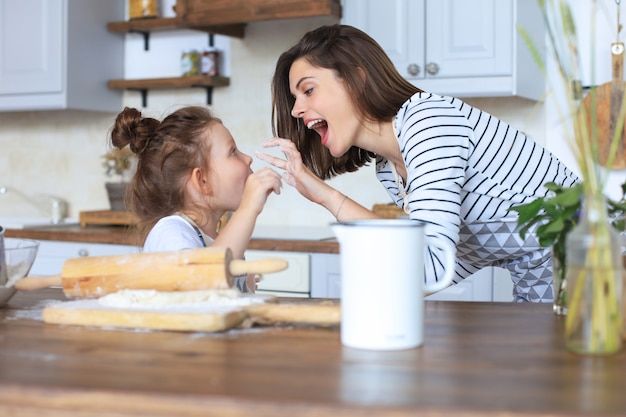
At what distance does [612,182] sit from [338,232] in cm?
227

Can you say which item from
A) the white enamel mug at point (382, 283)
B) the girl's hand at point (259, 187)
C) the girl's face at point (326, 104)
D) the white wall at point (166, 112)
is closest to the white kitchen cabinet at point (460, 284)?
the white wall at point (166, 112)

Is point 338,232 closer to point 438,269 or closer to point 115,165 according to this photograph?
point 438,269

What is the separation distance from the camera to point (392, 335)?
1.00 meters

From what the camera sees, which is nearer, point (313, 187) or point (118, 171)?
point (313, 187)

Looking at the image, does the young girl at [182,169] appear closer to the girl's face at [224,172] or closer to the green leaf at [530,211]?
the girl's face at [224,172]

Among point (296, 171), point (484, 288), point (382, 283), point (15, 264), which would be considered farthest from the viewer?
point (484, 288)

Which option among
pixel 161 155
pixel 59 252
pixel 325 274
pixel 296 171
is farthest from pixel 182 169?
pixel 59 252

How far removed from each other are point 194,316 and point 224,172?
0.88 m

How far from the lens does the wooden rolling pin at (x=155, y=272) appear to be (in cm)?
121

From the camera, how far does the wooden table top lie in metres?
0.77

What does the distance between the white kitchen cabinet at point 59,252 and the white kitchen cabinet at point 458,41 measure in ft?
4.36

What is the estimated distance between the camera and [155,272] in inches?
48.7

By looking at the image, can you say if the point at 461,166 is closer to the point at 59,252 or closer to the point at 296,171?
the point at 296,171

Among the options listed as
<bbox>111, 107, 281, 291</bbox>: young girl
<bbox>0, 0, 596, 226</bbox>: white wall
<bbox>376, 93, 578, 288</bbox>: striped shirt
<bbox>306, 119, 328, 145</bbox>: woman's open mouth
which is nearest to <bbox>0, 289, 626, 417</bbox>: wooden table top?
<bbox>376, 93, 578, 288</bbox>: striped shirt
